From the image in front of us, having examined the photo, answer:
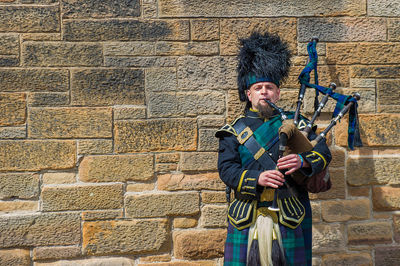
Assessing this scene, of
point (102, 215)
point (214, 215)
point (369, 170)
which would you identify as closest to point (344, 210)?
point (369, 170)

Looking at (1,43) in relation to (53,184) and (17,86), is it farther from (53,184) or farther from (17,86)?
(53,184)

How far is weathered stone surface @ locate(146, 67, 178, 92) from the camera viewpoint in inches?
138

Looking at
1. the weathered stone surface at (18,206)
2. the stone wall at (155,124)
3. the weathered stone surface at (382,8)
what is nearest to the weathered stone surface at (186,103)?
the stone wall at (155,124)

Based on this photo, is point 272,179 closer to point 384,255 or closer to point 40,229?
point 384,255

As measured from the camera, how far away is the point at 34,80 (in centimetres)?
342

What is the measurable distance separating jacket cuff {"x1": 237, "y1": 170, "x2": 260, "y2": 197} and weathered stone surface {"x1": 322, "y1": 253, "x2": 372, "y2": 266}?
133cm

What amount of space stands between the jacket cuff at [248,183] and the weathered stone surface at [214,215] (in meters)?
0.92

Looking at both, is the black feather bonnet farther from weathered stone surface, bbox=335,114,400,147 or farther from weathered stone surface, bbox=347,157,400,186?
weathered stone surface, bbox=347,157,400,186

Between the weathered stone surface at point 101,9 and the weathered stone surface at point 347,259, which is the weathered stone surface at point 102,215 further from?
the weathered stone surface at point 347,259

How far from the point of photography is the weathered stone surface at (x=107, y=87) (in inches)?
136

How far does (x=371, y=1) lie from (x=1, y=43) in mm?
2947

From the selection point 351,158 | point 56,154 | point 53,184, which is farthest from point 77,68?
point 351,158

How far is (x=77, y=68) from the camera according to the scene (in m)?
3.45

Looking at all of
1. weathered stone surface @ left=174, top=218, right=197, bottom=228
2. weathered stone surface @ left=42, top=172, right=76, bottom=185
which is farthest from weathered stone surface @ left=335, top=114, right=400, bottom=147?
weathered stone surface @ left=42, top=172, right=76, bottom=185
